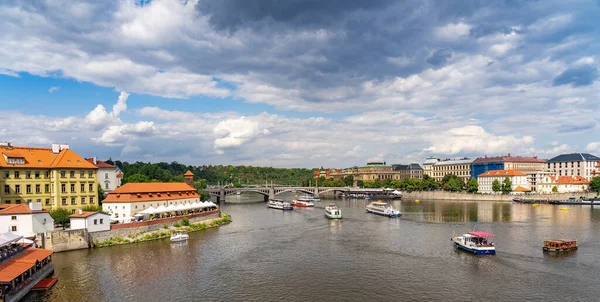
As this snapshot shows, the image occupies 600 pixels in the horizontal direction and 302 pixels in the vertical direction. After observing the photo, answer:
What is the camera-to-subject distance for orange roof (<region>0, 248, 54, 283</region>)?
33.8 m

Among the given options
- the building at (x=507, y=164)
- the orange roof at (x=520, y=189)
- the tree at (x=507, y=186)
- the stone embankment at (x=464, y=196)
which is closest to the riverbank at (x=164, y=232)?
the stone embankment at (x=464, y=196)

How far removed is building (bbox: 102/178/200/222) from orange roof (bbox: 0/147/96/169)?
7.76 meters

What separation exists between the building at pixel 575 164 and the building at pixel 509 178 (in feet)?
103

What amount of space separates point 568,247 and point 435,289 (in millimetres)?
28078

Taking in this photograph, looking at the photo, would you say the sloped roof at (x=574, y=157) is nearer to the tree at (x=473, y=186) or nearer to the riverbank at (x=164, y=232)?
the tree at (x=473, y=186)

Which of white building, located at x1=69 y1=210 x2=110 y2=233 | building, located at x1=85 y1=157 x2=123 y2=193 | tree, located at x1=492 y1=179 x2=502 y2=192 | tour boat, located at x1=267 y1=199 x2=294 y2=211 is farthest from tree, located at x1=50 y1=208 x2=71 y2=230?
tree, located at x1=492 y1=179 x2=502 y2=192

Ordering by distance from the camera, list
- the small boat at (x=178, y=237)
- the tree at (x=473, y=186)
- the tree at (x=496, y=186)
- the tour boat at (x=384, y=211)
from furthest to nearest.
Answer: the tree at (x=473, y=186) → the tree at (x=496, y=186) → the tour boat at (x=384, y=211) → the small boat at (x=178, y=237)

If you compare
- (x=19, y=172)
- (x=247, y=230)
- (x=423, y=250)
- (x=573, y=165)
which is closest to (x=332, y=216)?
(x=247, y=230)

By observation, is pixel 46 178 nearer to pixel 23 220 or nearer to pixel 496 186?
pixel 23 220

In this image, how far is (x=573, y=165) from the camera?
18175 centimetres

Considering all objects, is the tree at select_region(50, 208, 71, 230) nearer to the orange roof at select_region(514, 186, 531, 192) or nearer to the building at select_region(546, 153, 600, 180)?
the orange roof at select_region(514, 186, 531, 192)

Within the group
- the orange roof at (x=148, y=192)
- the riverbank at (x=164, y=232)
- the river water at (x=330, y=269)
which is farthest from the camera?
the orange roof at (x=148, y=192)

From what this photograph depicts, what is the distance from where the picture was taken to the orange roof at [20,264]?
1331 inches

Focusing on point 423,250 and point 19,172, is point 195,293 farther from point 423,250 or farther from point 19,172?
point 19,172
